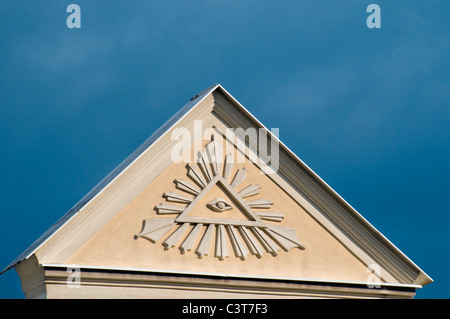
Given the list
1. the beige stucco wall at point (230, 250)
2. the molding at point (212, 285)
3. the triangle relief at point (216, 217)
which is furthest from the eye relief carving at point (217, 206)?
the molding at point (212, 285)

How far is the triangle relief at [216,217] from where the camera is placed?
63.7 feet

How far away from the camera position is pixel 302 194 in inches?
816

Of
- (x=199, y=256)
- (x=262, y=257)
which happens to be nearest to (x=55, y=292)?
(x=199, y=256)

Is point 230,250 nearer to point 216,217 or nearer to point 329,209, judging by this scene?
point 216,217

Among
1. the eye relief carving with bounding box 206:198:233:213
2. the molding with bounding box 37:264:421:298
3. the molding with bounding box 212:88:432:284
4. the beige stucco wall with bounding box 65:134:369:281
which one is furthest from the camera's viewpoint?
the molding with bounding box 212:88:432:284

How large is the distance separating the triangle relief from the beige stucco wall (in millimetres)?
92

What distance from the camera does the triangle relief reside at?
19.4 m

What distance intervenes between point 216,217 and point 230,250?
2.46ft

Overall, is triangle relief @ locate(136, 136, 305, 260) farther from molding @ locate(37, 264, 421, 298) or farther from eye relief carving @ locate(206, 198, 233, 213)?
molding @ locate(37, 264, 421, 298)

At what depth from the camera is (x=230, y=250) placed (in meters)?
19.7

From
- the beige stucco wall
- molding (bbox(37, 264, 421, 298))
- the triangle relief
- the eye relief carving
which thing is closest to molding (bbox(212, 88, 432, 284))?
the beige stucco wall

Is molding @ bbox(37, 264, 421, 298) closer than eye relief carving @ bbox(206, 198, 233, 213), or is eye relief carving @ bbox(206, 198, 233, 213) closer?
molding @ bbox(37, 264, 421, 298)

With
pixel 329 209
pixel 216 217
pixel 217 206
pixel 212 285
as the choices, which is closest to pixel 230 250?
pixel 216 217
